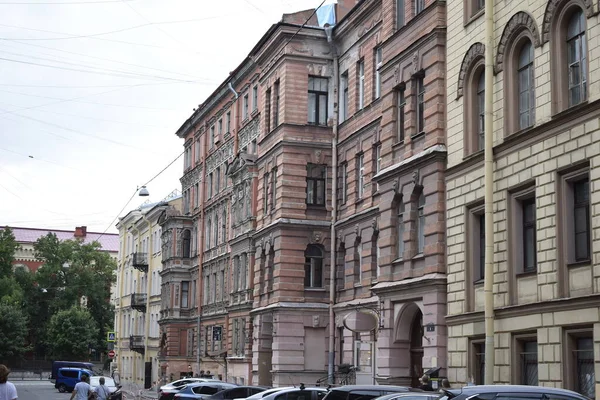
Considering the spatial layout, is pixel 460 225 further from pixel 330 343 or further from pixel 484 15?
pixel 330 343

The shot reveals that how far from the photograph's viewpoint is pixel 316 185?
142 feet

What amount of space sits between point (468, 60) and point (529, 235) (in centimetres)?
524

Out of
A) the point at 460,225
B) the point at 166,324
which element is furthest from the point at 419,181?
the point at 166,324

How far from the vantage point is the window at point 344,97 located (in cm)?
4256

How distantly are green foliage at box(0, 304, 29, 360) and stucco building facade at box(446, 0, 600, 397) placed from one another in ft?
283

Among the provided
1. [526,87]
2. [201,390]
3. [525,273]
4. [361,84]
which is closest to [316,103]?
[361,84]

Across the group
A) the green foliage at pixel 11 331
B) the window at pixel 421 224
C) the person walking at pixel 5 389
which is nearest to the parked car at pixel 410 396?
the person walking at pixel 5 389

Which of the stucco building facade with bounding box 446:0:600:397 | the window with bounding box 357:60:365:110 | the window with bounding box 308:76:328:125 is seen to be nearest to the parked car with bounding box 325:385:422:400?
the stucco building facade with bounding box 446:0:600:397

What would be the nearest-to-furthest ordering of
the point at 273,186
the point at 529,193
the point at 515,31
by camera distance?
the point at 529,193 < the point at 515,31 < the point at 273,186

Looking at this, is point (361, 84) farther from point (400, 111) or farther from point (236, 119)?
point (236, 119)

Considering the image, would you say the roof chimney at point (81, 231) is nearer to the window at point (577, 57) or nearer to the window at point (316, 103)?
the window at point (316, 103)

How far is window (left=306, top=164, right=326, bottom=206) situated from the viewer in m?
43.2

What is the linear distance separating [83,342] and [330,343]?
70.4 meters

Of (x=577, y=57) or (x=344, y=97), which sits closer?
(x=577, y=57)
